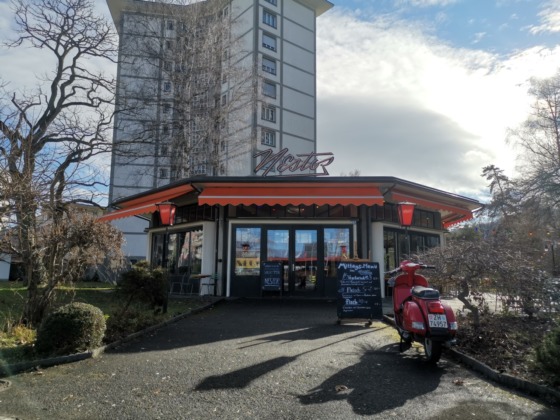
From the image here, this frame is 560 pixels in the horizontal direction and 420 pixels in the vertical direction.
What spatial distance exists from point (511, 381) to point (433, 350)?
1056 mm

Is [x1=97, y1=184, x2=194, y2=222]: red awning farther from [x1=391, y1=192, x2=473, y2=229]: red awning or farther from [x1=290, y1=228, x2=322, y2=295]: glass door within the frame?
[x1=391, y1=192, x2=473, y2=229]: red awning

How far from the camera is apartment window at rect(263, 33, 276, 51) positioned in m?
41.2

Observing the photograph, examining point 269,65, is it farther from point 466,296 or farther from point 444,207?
point 466,296

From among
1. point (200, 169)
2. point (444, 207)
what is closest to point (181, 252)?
point (444, 207)

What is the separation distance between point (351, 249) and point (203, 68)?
15.3 meters

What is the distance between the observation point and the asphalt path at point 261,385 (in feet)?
13.6

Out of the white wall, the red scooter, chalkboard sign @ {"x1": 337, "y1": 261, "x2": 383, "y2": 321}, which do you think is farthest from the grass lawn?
the white wall

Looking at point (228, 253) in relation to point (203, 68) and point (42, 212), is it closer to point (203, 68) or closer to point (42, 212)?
point (42, 212)

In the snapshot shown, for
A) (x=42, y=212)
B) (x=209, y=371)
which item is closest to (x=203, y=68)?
(x=42, y=212)

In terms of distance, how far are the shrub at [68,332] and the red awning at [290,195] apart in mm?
6904

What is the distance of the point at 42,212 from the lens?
8570 millimetres

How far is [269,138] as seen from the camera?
131 feet

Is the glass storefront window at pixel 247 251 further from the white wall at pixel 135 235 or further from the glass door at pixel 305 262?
the white wall at pixel 135 235

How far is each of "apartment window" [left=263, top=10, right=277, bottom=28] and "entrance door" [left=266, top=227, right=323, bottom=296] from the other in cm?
3303
